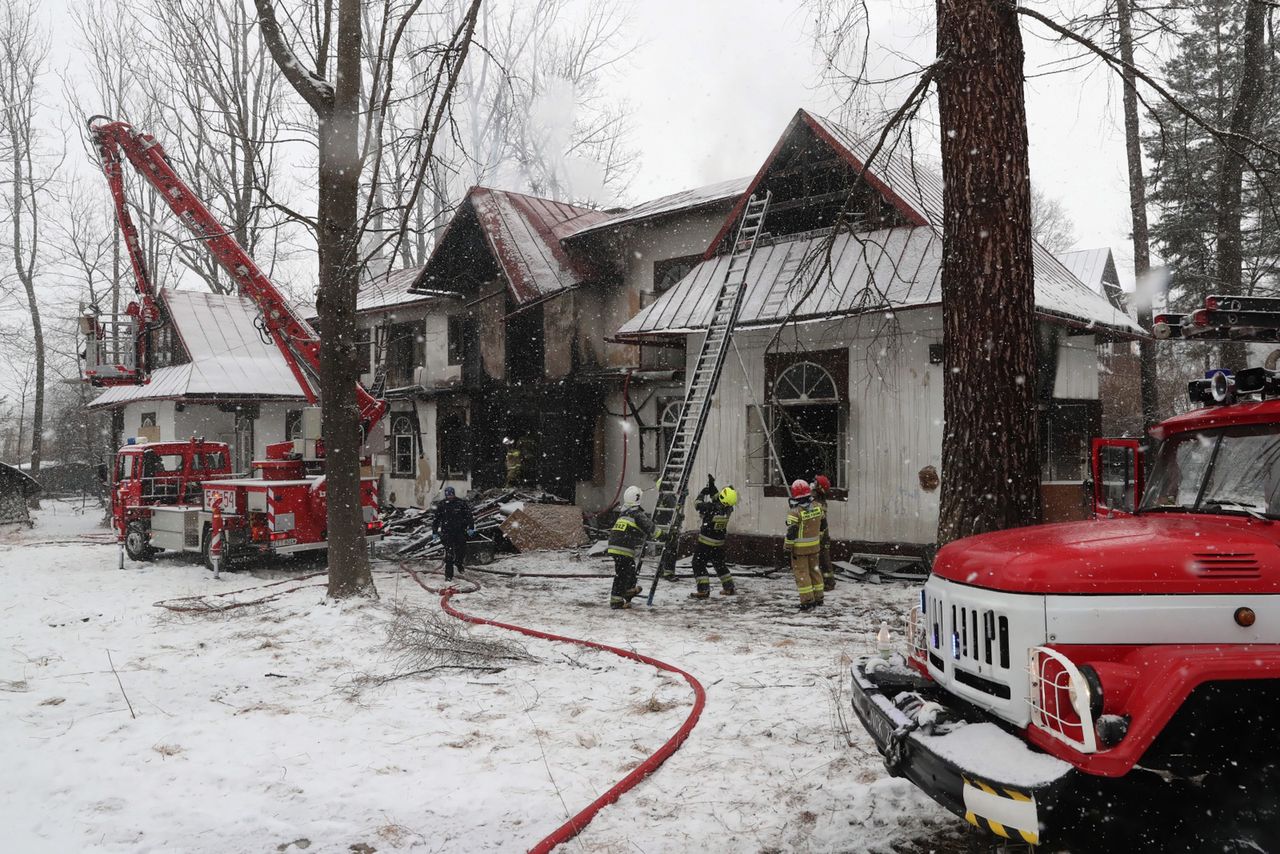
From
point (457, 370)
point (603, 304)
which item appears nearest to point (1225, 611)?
point (603, 304)

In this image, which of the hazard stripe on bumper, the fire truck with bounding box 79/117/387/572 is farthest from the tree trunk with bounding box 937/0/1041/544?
the fire truck with bounding box 79/117/387/572

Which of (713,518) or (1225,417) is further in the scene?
(713,518)

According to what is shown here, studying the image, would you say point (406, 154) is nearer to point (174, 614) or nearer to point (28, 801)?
point (28, 801)

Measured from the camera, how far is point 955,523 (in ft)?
19.8

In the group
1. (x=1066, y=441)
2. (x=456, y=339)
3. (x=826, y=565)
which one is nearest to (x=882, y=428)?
(x=826, y=565)

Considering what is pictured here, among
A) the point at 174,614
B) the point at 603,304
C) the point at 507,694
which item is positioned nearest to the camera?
the point at 507,694

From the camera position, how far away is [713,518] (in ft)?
36.3

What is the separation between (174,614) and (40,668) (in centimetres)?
260

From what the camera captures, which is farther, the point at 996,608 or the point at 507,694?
the point at 507,694

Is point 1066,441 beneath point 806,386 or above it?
beneath

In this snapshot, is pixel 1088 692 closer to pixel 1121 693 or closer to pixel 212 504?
pixel 1121 693

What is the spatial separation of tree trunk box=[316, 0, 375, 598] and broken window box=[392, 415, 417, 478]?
14068mm

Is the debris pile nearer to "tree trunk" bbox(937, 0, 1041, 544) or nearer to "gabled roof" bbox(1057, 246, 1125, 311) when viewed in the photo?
"tree trunk" bbox(937, 0, 1041, 544)

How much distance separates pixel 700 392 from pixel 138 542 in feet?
34.9
